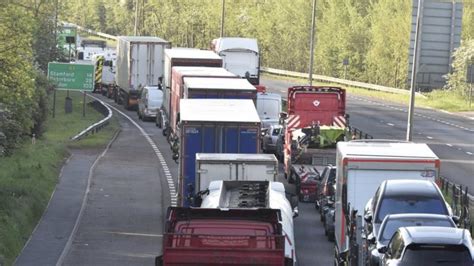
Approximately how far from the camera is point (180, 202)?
30.6m

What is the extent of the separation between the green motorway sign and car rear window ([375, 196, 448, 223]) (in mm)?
43182

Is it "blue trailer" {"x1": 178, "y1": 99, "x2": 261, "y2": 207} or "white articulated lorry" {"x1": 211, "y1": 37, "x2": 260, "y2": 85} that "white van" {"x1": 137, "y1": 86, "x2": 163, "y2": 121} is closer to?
"white articulated lorry" {"x1": 211, "y1": 37, "x2": 260, "y2": 85}

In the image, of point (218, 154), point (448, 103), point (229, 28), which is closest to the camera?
point (218, 154)

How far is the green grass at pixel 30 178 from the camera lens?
1101 inches

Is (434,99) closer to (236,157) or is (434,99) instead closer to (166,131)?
(166,131)

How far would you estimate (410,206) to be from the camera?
73.9 ft

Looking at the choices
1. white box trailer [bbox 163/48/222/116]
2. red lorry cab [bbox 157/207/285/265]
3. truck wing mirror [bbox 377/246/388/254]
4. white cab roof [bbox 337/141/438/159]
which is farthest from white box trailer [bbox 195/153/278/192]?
white box trailer [bbox 163/48/222/116]

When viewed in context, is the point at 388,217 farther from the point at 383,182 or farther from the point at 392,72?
the point at 392,72

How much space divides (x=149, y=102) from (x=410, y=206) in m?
41.9

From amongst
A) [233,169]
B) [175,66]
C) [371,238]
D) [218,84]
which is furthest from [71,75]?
[371,238]

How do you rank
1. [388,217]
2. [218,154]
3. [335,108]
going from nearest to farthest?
[388,217], [218,154], [335,108]

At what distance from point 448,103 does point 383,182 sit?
60.7 metres

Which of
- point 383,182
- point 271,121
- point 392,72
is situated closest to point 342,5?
point 392,72

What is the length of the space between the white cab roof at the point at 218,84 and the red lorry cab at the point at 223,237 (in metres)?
18.9
